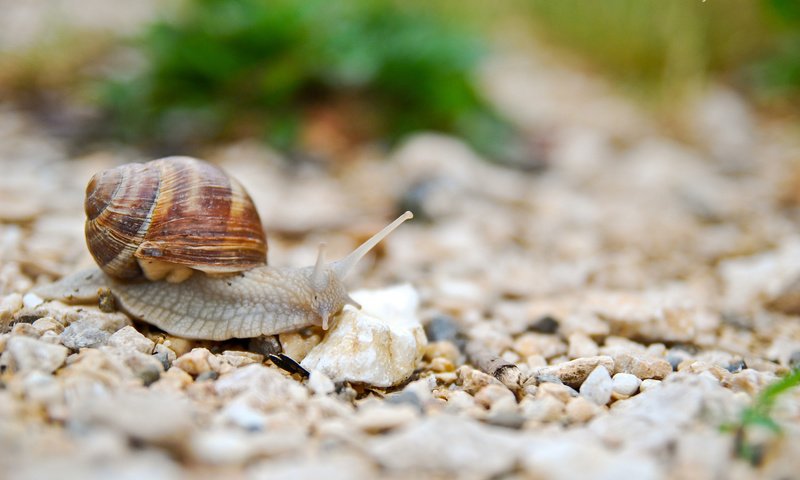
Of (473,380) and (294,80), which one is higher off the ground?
(294,80)

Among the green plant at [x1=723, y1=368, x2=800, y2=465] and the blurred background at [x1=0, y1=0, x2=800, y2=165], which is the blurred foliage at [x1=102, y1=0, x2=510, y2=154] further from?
the green plant at [x1=723, y1=368, x2=800, y2=465]

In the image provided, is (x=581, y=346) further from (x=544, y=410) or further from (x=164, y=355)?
(x=164, y=355)

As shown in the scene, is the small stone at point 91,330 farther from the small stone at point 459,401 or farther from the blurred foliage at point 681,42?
the blurred foliage at point 681,42

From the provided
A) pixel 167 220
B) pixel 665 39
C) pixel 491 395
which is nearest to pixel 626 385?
pixel 491 395

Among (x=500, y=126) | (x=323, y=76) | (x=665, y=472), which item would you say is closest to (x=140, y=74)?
(x=323, y=76)

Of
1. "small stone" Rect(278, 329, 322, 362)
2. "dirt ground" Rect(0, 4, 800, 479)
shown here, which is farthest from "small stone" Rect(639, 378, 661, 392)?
"small stone" Rect(278, 329, 322, 362)
